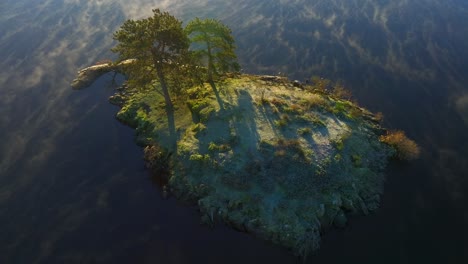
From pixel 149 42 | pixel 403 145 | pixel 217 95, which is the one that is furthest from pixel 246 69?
pixel 403 145

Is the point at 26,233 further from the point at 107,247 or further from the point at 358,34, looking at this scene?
the point at 358,34

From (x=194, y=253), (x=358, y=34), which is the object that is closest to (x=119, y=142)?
(x=194, y=253)

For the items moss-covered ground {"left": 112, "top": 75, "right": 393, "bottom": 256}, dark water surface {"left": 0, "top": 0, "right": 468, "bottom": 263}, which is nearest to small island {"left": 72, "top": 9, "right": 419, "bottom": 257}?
moss-covered ground {"left": 112, "top": 75, "right": 393, "bottom": 256}

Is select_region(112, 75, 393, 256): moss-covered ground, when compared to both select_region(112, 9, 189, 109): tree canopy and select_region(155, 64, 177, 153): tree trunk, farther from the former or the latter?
select_region(112, 9, 189, 109): tree canopy

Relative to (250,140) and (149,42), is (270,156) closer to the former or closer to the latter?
(250,140)

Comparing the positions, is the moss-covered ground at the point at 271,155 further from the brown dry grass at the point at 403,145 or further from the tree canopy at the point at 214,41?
the tree canopy at the point at 214,41

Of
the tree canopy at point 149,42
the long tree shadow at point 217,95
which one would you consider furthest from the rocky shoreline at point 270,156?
the tree canopy at point 149,42
